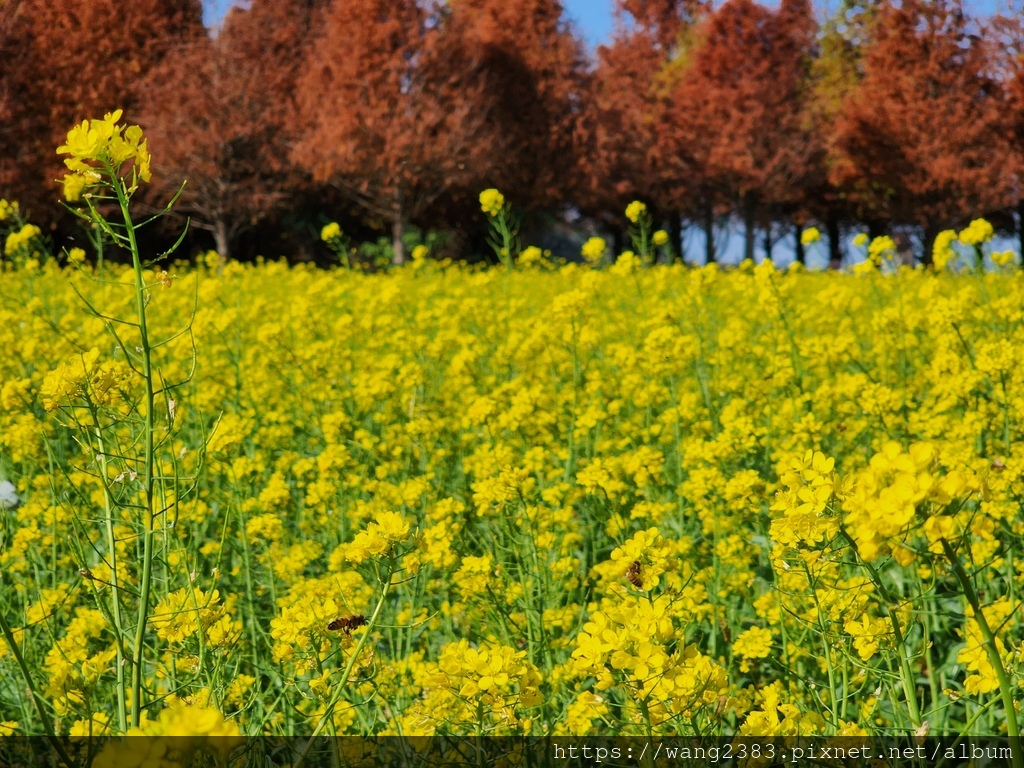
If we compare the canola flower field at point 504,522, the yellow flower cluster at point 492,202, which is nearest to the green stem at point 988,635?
the canola flower field at point 504,522

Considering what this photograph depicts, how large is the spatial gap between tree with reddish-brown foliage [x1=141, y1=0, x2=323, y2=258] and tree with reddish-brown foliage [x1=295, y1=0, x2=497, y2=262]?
0.73 meters

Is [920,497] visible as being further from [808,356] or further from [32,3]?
[32,3]

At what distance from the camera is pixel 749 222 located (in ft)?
76.2

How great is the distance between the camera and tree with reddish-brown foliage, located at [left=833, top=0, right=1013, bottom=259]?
19641 millimetres

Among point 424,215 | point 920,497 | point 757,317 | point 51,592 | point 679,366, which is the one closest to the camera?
point 920,497

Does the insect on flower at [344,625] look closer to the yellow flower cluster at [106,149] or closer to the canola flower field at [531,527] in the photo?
the canola flower field at [531,527]

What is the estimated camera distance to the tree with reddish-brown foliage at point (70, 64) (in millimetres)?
17125

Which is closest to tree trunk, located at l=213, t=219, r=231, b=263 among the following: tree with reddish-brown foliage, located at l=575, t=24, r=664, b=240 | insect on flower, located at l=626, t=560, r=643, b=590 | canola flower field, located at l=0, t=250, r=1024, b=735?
tree with reddish-brown foliage, located at l=575, t=24, r=664, b=240

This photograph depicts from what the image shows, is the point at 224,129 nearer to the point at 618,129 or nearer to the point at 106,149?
the point at 618,129

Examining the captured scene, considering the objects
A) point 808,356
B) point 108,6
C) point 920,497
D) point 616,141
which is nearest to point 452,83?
point 616,141

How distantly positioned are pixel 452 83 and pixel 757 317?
14.8 meters

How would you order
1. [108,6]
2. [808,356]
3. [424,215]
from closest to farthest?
[808,356], [108,6], [424,215]

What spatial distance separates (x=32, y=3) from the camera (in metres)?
17.9

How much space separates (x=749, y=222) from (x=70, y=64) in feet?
49.1
